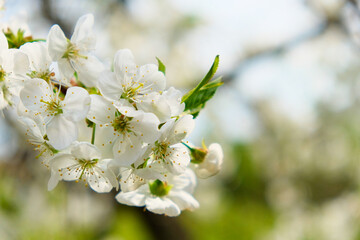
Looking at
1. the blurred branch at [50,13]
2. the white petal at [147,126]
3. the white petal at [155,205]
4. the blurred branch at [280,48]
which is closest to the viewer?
the white petal at [147,126]

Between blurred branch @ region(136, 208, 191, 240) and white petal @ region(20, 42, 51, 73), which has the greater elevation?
white petal @ region(20, 42, 51, 73)

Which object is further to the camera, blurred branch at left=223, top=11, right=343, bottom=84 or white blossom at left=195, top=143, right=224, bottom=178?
blurred branch at left=223, top=11, right=343, bottom=84

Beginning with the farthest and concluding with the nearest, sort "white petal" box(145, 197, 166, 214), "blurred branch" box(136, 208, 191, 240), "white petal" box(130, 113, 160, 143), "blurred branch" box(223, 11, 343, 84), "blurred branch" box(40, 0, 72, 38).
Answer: "blurred branch" box(223, 11, 343, 84) < "blurred branch" box(136, 208, 191, 240) < "blurred branch" box(40, 0, 72, 38) < "white petal" box(145, 197, 166, 214) < "white petal" box(130, 113, 160, 143)

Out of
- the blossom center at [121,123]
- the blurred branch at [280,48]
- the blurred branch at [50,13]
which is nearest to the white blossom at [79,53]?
the blossom center at [121,123]

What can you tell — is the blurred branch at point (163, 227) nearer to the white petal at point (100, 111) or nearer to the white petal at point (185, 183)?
the white petal at point (185, 183)

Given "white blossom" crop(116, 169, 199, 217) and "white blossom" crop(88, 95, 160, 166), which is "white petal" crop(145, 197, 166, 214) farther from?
"white blossom" crop(88, 95, 160, 166)

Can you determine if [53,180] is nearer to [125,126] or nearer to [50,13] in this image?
[125,126]

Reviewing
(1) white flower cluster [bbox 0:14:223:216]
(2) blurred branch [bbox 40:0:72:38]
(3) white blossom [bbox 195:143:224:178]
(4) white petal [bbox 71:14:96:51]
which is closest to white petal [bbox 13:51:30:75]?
(1) white flower cluster [bbox 0:14:223:216]

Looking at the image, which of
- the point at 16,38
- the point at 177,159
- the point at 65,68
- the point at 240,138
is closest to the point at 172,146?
the point at 177,159

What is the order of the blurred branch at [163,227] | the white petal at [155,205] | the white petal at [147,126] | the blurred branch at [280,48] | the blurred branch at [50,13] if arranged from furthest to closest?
the blurred branch at [280,48] → the blurred branch at [163,227] → the blurred branch at [50,13] → the white petal at [155,205] → the white petal at [147,126]
